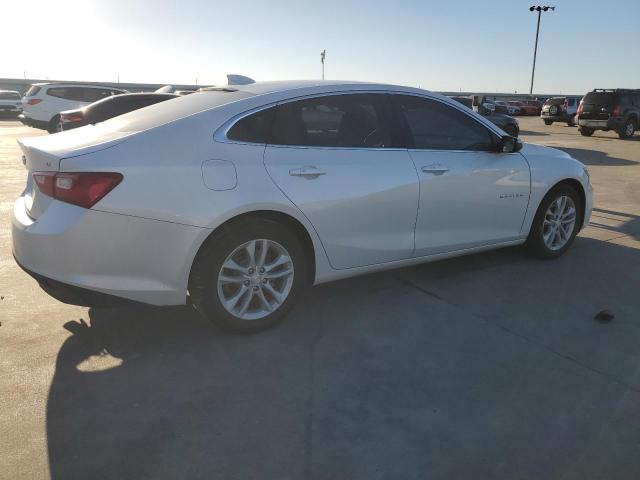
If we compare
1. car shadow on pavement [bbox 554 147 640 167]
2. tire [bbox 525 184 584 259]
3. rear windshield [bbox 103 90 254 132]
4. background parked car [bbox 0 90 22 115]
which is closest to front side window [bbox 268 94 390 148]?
rear windshield [bbox 103 90 254 132]

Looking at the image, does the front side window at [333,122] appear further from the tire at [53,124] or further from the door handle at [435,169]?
the tire at [53,124]

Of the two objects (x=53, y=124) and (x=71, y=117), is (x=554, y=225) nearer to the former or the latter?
(x=71, y=117)

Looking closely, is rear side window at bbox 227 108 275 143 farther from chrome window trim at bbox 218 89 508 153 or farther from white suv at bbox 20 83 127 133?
white suv at bbox 20 83 127 133

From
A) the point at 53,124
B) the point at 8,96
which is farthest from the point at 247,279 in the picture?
the point at 8,96

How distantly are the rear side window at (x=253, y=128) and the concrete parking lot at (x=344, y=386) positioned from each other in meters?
1.27

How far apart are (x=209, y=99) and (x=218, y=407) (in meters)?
2.06

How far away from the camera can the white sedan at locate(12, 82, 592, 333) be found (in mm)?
3029

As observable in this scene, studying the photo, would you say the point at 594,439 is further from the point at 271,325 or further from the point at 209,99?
the point at 209,99

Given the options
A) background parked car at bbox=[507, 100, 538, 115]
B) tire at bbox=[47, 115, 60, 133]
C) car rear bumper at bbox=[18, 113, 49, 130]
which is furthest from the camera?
background parked car at bbox=[507, 100, 538, 115]

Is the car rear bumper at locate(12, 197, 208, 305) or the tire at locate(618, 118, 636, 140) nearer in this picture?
the car rear bumper at locate(12, 197, 208, 305)

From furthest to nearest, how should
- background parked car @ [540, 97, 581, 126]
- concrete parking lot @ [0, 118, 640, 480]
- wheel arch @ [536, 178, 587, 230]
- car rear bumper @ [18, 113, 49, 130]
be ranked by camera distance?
background parked car @ [540, 97, 581, 126]
car rear bumper @ [18, 113, 49, 130]
wheel arch @ [536, 178, 587, 230]
concrete parking lot @ [0, 118, 640, 480]

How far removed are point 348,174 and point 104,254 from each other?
5.33 ft

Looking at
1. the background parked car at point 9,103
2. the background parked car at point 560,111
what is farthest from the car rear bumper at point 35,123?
the background parked car at point 560,111

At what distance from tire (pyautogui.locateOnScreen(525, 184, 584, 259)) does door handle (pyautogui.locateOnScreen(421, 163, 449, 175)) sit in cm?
138
